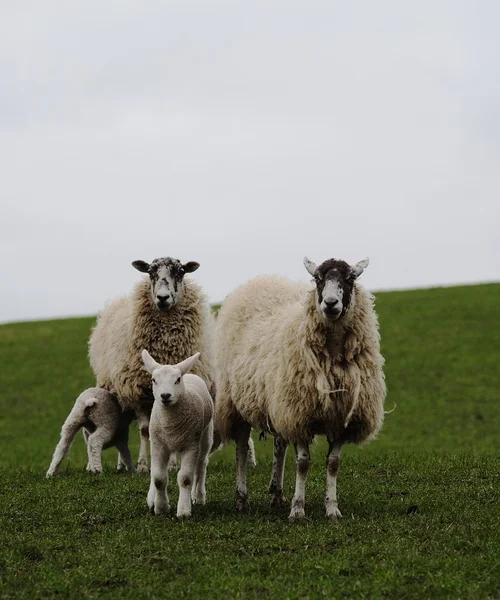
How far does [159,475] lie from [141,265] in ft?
14.2

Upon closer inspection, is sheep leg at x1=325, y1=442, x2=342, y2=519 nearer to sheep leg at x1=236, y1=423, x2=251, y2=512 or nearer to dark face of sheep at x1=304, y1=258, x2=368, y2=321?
sheep leg at x1=236, y1=423, x2=251, y2=512

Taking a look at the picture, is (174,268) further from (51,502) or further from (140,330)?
(51,502)

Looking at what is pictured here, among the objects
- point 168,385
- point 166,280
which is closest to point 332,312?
point 168,385

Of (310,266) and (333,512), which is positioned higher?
(310,266)

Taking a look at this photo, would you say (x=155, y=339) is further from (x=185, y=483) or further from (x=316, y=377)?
(x=316, y=377)

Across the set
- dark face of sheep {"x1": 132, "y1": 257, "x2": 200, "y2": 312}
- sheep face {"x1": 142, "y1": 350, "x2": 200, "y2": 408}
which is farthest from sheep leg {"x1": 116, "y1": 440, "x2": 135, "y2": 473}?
sheep face {"x1": 142, "y1": 350, "x2": 200, "y2": 408}

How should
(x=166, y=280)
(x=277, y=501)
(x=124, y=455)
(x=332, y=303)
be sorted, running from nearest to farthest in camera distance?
(x=332, y=303)
(x=277, y=501)
(x=166, y=280)
(x=124, y=455)

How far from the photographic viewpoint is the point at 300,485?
10055 mm


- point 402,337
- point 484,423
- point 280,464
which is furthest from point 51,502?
point 402,337

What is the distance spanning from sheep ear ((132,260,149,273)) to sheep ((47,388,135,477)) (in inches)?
82.6

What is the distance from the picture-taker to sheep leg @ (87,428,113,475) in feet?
46.0

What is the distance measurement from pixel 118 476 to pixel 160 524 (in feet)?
12.9

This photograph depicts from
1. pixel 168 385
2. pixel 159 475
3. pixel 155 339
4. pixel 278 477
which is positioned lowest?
pixel 278 477

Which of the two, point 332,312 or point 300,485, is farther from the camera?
point 300,485
